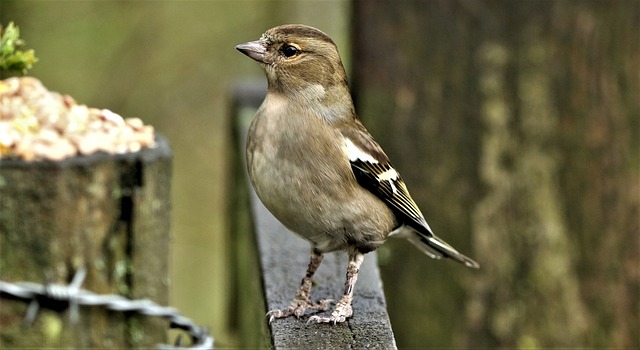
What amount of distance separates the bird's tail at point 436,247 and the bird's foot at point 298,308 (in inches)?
26.0

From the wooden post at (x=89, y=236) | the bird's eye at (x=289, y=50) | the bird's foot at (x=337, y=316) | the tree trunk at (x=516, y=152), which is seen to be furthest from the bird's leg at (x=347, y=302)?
the tree trunk at (x=516, y=152)

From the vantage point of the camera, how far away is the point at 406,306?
4898 millimetres

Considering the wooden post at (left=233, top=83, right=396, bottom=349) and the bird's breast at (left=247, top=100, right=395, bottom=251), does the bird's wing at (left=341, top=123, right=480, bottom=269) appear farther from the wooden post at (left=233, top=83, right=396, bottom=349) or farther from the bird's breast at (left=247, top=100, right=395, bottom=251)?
the wooden post at (left=233, top=83, right=396, bottom=349)

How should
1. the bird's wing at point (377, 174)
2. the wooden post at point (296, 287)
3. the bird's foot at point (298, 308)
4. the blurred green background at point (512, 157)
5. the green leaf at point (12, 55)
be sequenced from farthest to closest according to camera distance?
1. the blurred green background at point (512, 157)
2. the bird's wing at point (377, 174)
3. the bird's foot at point (298, 308)
4. the green leaf at point (12, 55)
5. the wooden post at point (296, 287)

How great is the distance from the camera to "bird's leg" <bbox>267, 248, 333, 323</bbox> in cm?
284

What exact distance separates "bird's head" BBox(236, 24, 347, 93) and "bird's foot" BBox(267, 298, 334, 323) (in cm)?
67

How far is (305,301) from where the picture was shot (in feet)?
9.65

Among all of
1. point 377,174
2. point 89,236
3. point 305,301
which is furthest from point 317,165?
point 89,236

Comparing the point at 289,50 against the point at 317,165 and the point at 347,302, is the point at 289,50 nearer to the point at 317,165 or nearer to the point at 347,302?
the point at 317,165

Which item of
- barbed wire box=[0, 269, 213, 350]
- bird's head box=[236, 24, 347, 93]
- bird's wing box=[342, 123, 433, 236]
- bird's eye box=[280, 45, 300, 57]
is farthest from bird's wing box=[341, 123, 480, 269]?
barbed wire box=[0, 269, 213, 350]

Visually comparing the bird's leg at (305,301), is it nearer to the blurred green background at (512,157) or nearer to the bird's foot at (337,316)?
the bird's foot at (337,316)

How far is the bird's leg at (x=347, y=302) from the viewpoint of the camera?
110 inches

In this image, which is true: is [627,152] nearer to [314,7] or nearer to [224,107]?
[314,7]

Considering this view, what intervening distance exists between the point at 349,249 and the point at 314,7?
6.64 metres
